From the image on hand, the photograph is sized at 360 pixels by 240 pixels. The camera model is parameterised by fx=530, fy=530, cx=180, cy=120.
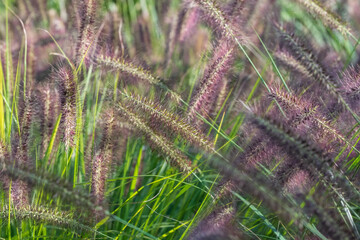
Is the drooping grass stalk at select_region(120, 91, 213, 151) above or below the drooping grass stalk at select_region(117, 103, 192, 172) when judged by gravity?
above

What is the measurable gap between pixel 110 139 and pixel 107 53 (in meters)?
0.51

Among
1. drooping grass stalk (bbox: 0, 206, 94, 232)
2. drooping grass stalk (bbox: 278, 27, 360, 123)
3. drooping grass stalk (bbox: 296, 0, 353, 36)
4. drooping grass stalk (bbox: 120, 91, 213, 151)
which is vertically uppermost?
drooping grass stalk (bbox: 296, 0, 353, 36)

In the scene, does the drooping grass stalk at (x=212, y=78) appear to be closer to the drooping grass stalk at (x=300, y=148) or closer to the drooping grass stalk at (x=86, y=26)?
the drooping grass stalk at (x=86, y=26)

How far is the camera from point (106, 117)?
1.97 m

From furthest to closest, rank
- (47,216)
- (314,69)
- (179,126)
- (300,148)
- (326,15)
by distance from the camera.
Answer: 1. (326,15)
2. (314,69)
3. (179,126)
4. (47,216)
5. (300,148)

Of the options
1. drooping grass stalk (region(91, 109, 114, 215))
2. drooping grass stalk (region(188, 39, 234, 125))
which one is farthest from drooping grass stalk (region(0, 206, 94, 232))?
drooping grass stalk (region(188, 39, 234, 125))

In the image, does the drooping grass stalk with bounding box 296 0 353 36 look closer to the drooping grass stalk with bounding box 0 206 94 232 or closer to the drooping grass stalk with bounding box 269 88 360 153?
the drooping grass stalk with bounding box 269 88 360 153

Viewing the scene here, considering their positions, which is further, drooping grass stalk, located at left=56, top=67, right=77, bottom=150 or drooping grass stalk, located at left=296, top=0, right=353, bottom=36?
drooping grass stalk, located at left=296, top=0, right=353, bottom=36

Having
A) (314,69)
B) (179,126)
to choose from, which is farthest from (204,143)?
(314,69)

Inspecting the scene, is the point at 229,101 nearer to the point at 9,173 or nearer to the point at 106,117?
the point at 106,117

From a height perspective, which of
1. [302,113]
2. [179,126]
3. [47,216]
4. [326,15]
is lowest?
[47,216]

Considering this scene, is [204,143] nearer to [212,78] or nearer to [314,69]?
[212,78]

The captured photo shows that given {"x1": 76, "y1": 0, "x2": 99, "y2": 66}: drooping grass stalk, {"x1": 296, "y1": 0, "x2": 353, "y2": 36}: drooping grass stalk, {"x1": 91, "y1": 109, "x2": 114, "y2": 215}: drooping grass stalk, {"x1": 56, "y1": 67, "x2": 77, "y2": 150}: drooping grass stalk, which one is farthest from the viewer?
{"x1": 296, "y1": 0, "x2": 353, "y2": 36}: drooping grass stalk

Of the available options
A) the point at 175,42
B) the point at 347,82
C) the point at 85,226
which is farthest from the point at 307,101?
the point at 175,42
